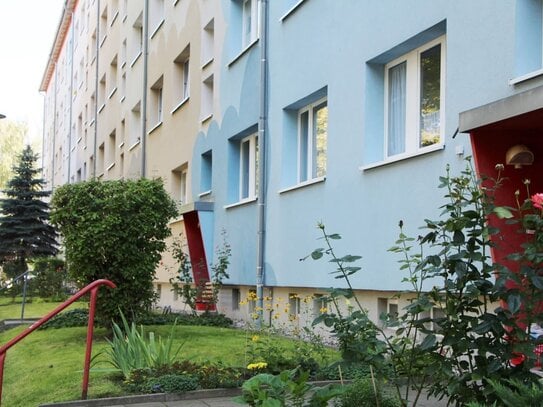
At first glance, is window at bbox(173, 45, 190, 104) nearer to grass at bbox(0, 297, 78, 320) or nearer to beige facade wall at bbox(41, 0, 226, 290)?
beige facade wall at bbox(41, 0, 226, 290)

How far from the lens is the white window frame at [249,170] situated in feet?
49.9

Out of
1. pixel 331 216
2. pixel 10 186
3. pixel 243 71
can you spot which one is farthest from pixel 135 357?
pixel 10 186

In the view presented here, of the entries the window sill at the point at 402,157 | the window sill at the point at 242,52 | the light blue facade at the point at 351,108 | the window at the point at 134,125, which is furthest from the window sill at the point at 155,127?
the window sill at the point at 402,157

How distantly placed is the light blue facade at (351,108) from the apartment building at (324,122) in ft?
0.08

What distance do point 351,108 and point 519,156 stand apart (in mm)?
3711

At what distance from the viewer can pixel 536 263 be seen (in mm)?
4105

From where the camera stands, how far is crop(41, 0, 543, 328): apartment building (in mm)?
7328

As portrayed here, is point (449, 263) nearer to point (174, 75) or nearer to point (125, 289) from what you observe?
point (125, 289)

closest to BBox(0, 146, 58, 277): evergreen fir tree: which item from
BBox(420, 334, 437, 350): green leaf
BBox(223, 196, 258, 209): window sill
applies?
BBox(223, 196, 258, 209): window sill

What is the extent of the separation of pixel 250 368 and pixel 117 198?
15.7 ft

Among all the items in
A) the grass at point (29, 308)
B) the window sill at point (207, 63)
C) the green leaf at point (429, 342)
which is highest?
the window sill at point (207, 63)

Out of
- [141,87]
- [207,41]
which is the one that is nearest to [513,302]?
[207,41]

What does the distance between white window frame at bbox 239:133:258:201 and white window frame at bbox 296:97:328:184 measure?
→ 7.03ft

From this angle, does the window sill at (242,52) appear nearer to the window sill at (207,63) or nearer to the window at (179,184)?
the window sill at (207,63)
